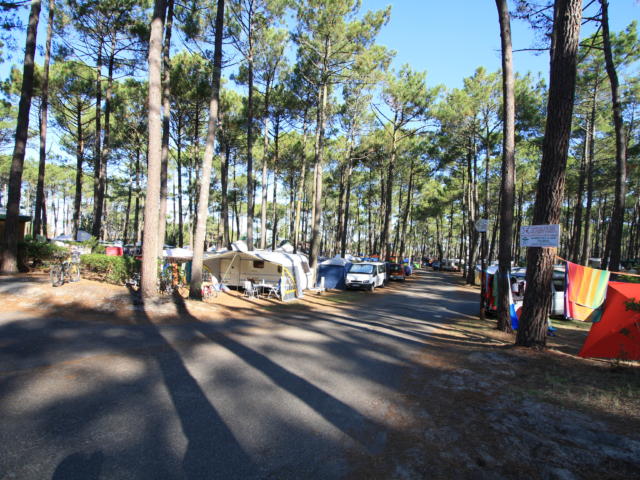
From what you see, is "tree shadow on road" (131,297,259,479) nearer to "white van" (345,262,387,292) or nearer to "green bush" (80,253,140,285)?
"green bush" (80,253,140,285)

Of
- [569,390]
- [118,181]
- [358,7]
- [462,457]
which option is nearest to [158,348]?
[462,457]

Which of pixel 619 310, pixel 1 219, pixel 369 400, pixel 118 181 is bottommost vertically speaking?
pixel 369 400

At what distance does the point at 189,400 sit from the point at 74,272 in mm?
8942

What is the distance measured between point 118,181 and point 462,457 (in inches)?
1364

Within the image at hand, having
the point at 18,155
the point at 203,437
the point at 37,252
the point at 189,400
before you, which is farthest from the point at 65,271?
the point at 203,437

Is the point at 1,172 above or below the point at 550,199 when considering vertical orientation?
above

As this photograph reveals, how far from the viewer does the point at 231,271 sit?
51.6 ft

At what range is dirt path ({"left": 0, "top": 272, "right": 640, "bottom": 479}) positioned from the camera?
9.46 feet

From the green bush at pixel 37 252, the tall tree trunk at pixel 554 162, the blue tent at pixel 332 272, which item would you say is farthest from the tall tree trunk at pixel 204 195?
the blue tent at pixel 332 272

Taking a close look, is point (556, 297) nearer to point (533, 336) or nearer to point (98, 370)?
point (533, 336)

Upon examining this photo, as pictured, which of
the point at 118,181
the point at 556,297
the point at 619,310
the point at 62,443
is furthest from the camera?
the point at 118,181

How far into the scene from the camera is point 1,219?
15.7 m

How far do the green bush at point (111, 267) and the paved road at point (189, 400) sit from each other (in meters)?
4.09

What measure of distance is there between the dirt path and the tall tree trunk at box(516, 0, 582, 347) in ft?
2.62
